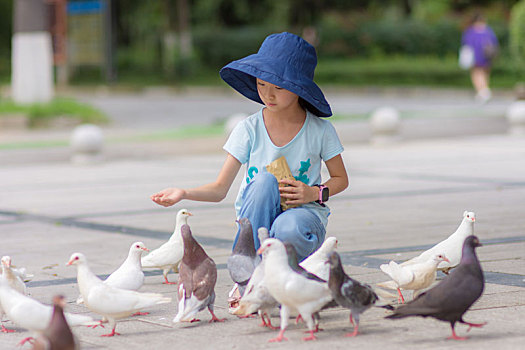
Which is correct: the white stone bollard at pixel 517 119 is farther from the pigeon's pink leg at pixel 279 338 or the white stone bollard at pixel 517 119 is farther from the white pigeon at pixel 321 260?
the pigeon's pink leg at pixel 279 338

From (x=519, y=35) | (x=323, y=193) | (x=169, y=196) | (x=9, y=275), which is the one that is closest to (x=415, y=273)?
(x=323, y=193)

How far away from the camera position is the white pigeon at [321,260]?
435 cm

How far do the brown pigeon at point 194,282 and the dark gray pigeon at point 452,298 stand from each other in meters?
0.88

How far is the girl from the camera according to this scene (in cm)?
453

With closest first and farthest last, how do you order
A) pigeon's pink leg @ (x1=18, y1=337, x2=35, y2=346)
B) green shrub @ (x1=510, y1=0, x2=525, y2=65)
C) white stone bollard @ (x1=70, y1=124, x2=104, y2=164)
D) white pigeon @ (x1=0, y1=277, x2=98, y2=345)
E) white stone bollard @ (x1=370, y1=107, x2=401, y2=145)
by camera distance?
1. white pigeon @ (x1=0, y1=277, x2=98, y2=345)
2. pigeon's pink leg @ (x1=18, y1=337, x2=35, y2=346)
3. white stone bollard @ (x1=70, y1=124, x2=104, y2=164)
4. white stone bollard @ (x1=370, y1=107, x2=401, y2=145)
5. green shrub @ (x1=510, y1=0, x2=525, y2=65)

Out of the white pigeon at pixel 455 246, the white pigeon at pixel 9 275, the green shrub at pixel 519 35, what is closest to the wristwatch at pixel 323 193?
the white pigeon at pixel 455 246

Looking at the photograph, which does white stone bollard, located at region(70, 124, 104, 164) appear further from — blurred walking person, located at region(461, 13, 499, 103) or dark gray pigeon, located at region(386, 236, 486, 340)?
blurred walking person, located at region(461, 13, 499, 103)

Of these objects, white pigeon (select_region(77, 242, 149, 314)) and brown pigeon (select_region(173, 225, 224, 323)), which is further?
white pigeon (select_region(77, 242, 149, 314))

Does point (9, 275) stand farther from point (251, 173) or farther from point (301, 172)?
point (301, 172)

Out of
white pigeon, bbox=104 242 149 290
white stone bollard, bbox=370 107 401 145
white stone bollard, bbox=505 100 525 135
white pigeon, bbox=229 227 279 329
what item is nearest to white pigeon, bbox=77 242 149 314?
white pigeon, bbox=104 242 149 290

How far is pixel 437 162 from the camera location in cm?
1216

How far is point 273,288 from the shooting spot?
395 centimetres

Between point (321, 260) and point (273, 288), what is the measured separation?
544 millimetres

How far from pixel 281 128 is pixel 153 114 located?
57.7 ft
